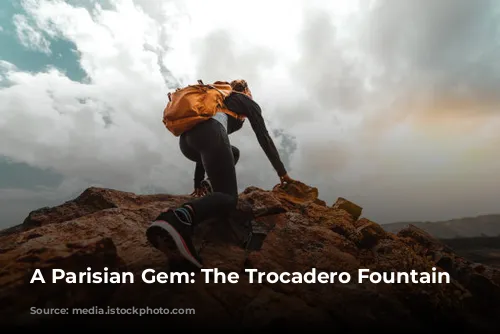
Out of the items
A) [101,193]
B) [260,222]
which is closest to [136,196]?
[101,193]

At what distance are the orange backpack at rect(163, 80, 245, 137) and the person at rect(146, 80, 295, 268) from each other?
0.32 feet

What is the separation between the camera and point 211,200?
352 centimetres

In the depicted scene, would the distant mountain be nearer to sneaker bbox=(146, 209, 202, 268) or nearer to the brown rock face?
the brown rock face

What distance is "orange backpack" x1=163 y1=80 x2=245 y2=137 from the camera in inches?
152

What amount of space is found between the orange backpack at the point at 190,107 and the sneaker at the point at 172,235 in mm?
1351

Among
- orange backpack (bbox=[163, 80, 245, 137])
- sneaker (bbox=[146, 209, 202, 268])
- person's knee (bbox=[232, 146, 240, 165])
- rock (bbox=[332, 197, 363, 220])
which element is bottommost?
sneaker (bbox=[146, 209, 202, 268])

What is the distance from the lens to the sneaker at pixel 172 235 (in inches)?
120

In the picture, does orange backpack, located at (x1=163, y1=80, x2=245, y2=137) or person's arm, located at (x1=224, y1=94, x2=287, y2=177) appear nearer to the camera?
orange backpack, located at (x1=163, y1=80, x2=245, y2=137)

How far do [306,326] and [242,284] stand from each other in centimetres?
87

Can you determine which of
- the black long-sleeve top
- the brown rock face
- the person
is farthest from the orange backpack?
the brown rock face

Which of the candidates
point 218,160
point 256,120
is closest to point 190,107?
point 218,160

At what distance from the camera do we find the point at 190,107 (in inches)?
152

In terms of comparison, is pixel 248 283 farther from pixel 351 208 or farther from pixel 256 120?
pixel 351 208

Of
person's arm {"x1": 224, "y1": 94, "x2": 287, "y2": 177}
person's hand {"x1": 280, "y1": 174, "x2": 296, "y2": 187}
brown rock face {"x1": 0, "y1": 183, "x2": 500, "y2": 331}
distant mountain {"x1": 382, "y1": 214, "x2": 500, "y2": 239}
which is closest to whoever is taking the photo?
brown rock face {"x1": 0, "y1": 183, "x2": 500, "y2": 331}
